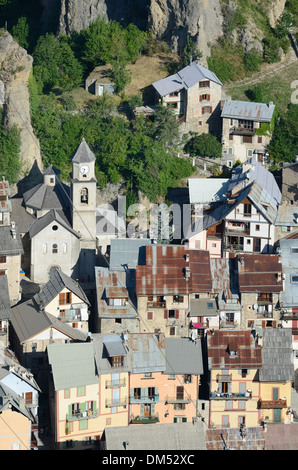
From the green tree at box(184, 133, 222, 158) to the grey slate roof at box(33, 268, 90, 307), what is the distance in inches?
957

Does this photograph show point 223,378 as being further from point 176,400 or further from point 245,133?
point 245,133

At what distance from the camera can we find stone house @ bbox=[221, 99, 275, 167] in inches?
5231

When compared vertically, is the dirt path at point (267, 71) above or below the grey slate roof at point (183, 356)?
above

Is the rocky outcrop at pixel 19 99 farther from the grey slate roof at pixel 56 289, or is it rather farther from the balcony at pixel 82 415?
the balcony at pixel 82 415

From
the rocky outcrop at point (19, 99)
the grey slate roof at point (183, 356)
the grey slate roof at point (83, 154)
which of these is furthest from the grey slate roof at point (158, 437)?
the rocky outcrop at point (19, 99)

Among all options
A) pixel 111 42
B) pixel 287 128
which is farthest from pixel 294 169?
pixel 111 42

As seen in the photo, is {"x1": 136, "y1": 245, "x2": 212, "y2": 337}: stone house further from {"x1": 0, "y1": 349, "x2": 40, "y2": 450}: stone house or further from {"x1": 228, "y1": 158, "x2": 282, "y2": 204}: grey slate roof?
{"x1": 228, "y1": 158, "x2": 282, "y2": 204}: grey slate roof

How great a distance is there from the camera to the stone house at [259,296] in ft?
368

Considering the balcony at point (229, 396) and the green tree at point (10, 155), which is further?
the green tree at point (10, 155)

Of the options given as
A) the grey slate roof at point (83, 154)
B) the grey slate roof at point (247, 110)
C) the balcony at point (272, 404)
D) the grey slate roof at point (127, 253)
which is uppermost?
the grey slate roof at point (247, 110)

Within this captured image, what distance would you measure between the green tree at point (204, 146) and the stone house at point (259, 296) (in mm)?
22047

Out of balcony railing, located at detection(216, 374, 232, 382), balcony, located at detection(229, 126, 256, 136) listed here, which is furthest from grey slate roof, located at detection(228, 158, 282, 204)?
balcony railing, located at detection(216, 374, 232, 382)

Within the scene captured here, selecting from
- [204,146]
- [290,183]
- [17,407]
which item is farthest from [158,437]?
[204,146]

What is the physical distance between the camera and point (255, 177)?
125m
